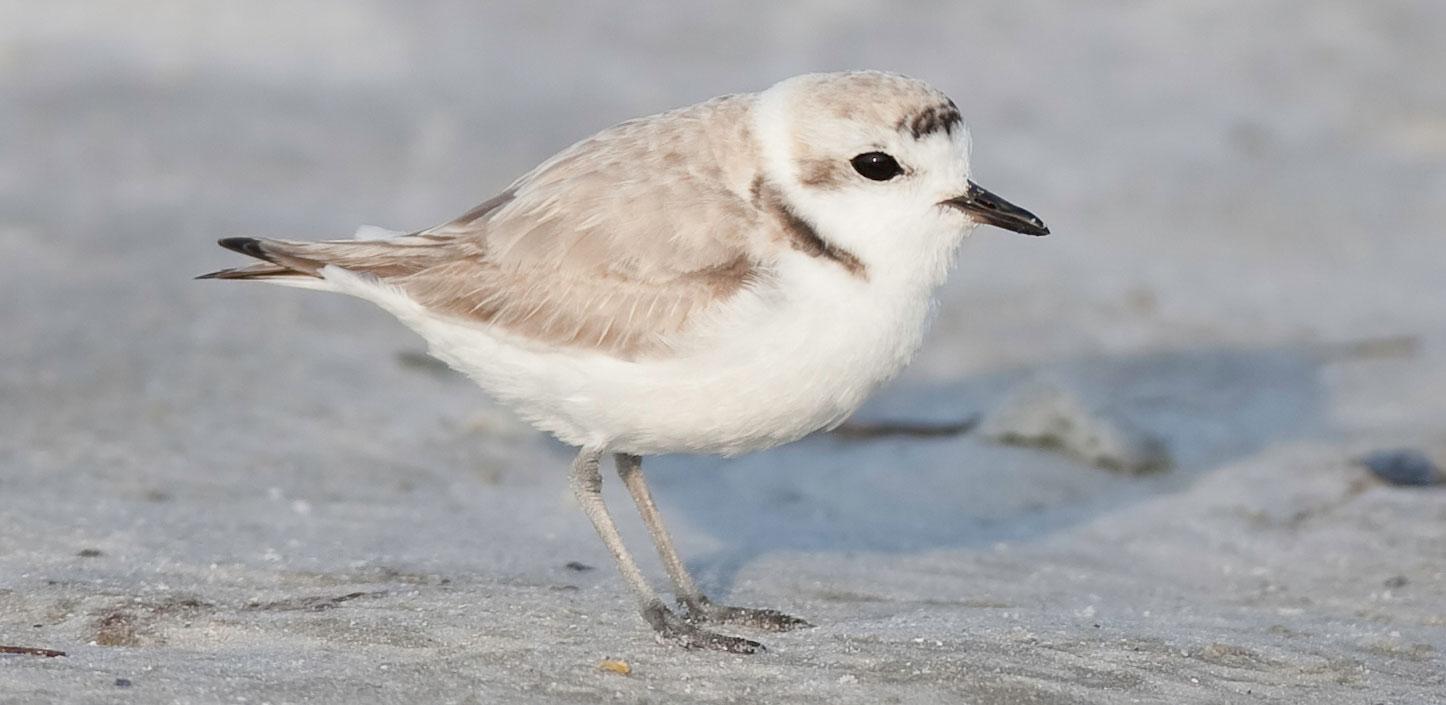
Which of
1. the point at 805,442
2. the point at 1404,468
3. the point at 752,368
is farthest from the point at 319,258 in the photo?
the point at 1404,468

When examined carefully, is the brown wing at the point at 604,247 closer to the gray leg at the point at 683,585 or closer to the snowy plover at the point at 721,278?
the snowy plover at the point at 721,278

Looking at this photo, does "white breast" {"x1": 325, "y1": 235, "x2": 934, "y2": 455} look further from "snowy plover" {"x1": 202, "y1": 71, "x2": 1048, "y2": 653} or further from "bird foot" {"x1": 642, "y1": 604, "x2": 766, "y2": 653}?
"bird foot" {"x1": 642, "y1": 604, "x2": 766, "y2": 653}

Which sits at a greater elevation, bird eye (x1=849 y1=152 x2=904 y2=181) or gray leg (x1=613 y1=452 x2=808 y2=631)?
bird eye (x1=849 y1=152 x2=904 y2=181)

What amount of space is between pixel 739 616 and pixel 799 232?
1.05m

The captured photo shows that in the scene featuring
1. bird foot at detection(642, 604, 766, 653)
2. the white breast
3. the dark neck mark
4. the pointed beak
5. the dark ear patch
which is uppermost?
the dark ear patch

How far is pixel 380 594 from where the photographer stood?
15.9ft

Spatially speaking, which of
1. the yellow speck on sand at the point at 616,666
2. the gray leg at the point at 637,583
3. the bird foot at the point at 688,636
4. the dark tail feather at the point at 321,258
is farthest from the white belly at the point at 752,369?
the yellow speck on sand at the point at 616,666

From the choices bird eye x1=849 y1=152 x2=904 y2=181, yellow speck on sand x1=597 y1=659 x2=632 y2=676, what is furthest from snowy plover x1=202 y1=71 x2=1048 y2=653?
yellow speck on sand x1=597 y1=659 x2=632 y2=676

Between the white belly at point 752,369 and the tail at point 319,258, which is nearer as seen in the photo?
the white belly at point 752,369

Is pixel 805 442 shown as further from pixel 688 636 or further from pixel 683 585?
pixel 688 636

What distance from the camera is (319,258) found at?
5.13m

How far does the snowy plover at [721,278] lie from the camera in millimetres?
4688

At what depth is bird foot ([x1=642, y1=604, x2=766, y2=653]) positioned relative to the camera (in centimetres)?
452

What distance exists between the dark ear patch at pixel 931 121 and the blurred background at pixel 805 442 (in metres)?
1.31
